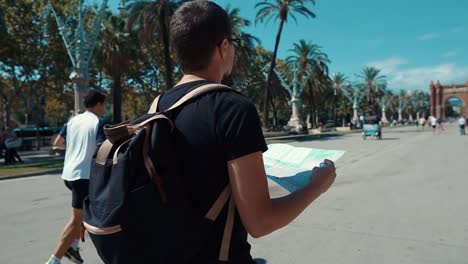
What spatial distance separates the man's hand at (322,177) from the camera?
161 centimetres

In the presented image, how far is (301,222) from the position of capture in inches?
227

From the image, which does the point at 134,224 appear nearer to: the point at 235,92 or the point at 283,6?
the point at 235,92

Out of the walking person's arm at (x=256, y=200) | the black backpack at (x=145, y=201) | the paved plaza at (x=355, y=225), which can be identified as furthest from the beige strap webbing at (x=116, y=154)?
the paved plaza at (x=355, y=225)

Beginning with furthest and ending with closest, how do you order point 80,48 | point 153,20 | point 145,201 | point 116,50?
point 116,50
point 153,20
point 80,48
point 145,201

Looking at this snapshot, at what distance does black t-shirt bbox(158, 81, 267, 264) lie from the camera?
51.8 inches

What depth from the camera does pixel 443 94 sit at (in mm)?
130375

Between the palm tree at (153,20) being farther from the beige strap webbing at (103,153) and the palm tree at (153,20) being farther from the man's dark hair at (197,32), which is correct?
the beige strap webbing at (103,153)

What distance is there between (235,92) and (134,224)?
0.56 meters

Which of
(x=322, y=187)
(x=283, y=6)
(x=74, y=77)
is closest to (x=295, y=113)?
A: (x=283, y=6)

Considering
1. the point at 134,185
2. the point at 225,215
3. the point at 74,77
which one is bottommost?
the point at 225,215

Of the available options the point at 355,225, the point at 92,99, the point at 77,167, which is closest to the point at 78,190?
the point at 77,167

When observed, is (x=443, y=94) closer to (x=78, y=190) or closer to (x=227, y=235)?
(x=78, y=190)

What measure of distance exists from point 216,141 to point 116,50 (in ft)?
95.8

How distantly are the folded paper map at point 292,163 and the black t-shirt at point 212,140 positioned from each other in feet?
1.57
